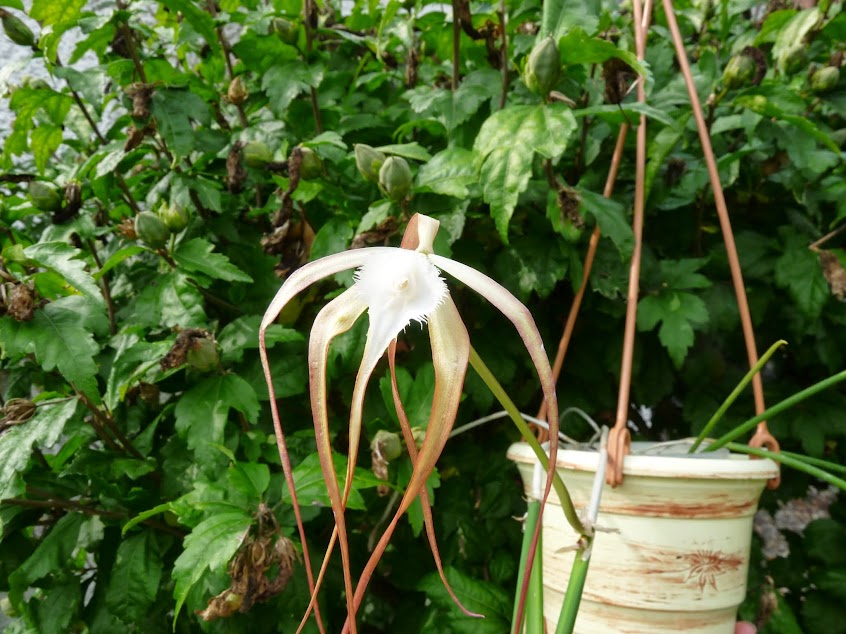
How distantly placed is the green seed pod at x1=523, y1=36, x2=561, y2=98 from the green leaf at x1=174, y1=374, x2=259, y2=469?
17.5 inches

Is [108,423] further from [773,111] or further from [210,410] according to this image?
[773,111]

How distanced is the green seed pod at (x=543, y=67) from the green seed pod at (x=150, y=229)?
445mm

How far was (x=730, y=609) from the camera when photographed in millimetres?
573

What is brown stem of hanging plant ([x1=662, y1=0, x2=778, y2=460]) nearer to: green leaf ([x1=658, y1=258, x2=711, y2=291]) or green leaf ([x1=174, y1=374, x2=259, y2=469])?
green leaf ([x1=658, y1=258, x2=711, y2=291])

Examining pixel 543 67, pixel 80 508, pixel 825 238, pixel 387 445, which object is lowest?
pixel 80 508

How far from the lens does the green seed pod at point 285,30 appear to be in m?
0.86

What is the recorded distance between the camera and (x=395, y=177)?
66cm

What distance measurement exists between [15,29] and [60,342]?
50cm

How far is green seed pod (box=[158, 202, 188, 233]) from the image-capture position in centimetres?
78

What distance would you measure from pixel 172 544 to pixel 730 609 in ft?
2.02

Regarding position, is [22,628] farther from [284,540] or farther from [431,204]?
[431,204]

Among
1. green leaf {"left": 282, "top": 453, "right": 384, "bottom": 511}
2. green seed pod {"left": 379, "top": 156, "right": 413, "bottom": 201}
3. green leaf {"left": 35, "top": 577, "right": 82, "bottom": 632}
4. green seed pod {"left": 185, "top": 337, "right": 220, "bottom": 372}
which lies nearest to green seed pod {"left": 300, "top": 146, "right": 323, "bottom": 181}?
green seed pod {"left": 379, "top": 156, "right": 413, "bottom": 201}

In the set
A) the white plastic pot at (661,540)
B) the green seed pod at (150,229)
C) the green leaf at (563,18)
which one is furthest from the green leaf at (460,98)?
the white plastic pot at (661,540)

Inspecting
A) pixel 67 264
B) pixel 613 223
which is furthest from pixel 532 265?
pixel 67 264
